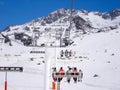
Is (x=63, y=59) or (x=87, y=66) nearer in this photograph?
(x=63, y=59)

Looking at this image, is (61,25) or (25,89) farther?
(25,89)

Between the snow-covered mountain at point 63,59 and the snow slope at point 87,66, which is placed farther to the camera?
the snow slope at point 87,66

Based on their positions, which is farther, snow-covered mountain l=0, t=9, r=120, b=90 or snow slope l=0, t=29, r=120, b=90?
snow slope l=0, t=29, r=120, b=90

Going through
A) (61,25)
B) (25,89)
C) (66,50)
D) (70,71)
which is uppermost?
(61,25)

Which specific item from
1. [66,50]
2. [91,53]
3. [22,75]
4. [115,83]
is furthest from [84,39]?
[66,50]

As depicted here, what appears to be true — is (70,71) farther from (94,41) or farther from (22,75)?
(94,41)

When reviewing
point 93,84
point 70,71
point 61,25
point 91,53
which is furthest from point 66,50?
point 91,53

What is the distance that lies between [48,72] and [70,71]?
2002 mm

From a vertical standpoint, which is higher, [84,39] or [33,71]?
[84,39]

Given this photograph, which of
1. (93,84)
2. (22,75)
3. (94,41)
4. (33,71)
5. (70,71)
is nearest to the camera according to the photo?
(70,71)

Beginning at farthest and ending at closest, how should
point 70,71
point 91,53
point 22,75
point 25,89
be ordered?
point 91,53, point 22,75, point 25,89, point 70,71

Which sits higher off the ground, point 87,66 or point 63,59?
point 63,59

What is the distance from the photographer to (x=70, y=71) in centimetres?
1338

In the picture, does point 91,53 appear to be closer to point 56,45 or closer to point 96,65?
point 96,65
